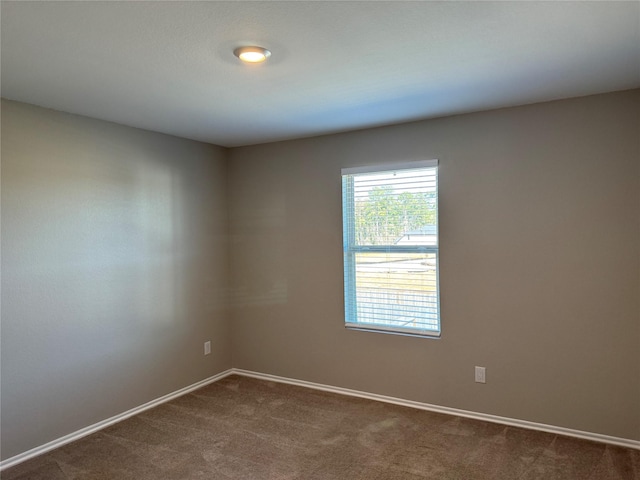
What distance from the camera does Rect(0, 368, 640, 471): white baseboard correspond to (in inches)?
116

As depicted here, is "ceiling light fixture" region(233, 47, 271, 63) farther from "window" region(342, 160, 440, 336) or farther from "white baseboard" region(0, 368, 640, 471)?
"white baseboard" region(0, 368, 640, 471)

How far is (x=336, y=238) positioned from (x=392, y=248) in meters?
0.55

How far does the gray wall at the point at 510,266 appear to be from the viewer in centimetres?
295

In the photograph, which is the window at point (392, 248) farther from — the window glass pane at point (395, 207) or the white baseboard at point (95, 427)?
the white baseboard at point (95, 427)

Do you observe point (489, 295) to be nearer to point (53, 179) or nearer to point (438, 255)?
point (438, 255)

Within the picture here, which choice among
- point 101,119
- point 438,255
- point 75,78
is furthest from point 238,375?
point 75,78

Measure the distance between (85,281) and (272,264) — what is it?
169 cm

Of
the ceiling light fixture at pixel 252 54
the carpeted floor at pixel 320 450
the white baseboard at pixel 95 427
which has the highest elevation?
the ceiling light fixture at pixel 252 54

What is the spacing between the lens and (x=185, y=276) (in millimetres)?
4191

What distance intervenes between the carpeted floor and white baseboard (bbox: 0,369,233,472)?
0.19ft

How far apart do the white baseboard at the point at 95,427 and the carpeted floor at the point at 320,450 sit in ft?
0.19

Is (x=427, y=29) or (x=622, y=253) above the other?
(x=427, y=29)

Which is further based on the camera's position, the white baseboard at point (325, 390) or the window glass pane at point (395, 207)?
the window glass pane at point (395, 207)

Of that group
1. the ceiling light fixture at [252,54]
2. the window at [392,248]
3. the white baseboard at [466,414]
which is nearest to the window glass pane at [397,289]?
the window at [392,248]
